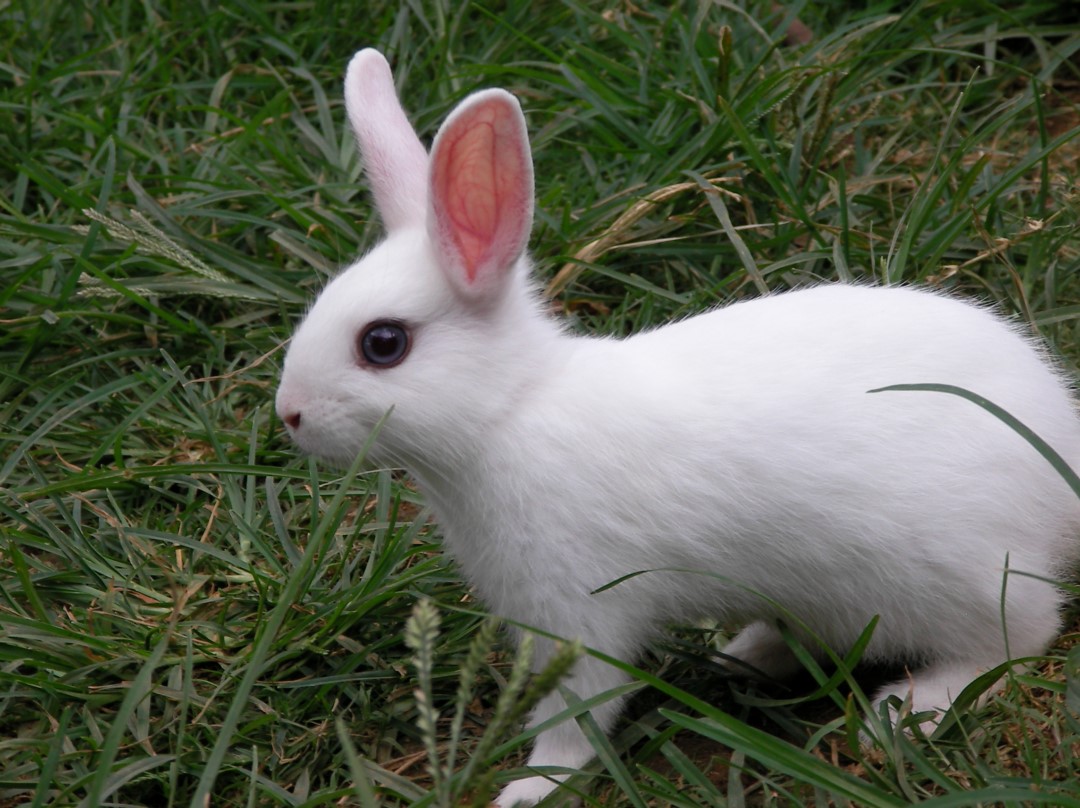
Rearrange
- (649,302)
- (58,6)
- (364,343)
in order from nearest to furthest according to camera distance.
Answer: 1. (364,343)
2. (649,302)
3. (58,6)

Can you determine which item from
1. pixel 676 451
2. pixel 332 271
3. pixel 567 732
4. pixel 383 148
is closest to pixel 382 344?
pixel 383 148

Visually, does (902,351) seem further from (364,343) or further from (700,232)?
(700,232)

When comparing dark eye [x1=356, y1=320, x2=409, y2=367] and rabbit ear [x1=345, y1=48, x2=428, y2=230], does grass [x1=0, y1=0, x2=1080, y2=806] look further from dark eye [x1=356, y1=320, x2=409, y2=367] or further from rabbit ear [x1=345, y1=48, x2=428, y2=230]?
rabbit ear [x1=345, y1=48, x2=428, y2=230]

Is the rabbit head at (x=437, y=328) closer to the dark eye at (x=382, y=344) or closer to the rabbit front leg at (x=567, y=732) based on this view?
the dark eye at (x=382, y=344)

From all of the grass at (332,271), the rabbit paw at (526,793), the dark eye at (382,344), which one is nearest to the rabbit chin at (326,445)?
the dark eye at (382,344)

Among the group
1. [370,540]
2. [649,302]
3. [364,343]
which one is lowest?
[370,540]

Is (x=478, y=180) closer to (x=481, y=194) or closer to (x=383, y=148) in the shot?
(x=481, y=194)

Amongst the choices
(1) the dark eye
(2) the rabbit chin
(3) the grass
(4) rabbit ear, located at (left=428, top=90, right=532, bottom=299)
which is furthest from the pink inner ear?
(3) the grass

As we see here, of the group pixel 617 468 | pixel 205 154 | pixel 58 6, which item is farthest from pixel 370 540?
pixel 58 6
